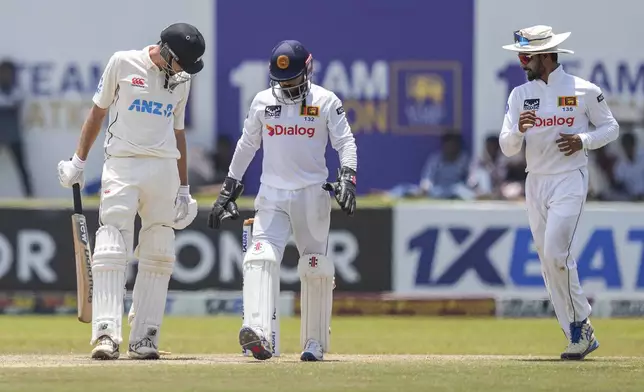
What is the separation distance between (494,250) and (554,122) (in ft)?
17.2

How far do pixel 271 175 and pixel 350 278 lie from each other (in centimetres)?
560

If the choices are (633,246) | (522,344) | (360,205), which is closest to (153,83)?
(522,344)

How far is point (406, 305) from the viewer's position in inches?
590

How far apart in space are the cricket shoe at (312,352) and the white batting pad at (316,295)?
0.14 ft

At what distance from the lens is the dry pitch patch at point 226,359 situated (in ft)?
29.4

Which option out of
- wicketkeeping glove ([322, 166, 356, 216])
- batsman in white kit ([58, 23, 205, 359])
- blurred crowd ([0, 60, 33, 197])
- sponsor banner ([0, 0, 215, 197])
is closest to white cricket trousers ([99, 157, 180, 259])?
batsman in white kit ([58, 23, 205, 359])

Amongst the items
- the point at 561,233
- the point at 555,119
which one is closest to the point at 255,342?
the point at 561,233

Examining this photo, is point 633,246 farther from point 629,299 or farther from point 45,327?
point 45,327

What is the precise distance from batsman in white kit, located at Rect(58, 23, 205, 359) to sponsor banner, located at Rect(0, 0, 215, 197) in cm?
821

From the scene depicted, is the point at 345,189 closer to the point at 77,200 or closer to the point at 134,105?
the point at 134,105

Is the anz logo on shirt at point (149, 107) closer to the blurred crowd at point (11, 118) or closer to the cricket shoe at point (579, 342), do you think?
the cricket shoe at point (579, 342)

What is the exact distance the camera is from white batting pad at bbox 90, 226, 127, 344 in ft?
29.9

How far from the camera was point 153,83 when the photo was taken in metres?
9.41

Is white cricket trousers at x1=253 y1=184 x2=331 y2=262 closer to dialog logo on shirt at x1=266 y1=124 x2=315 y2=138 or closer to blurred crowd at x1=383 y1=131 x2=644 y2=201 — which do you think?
dialog logo on shirt at x1=266 y1=124 x2=315 y2=138
